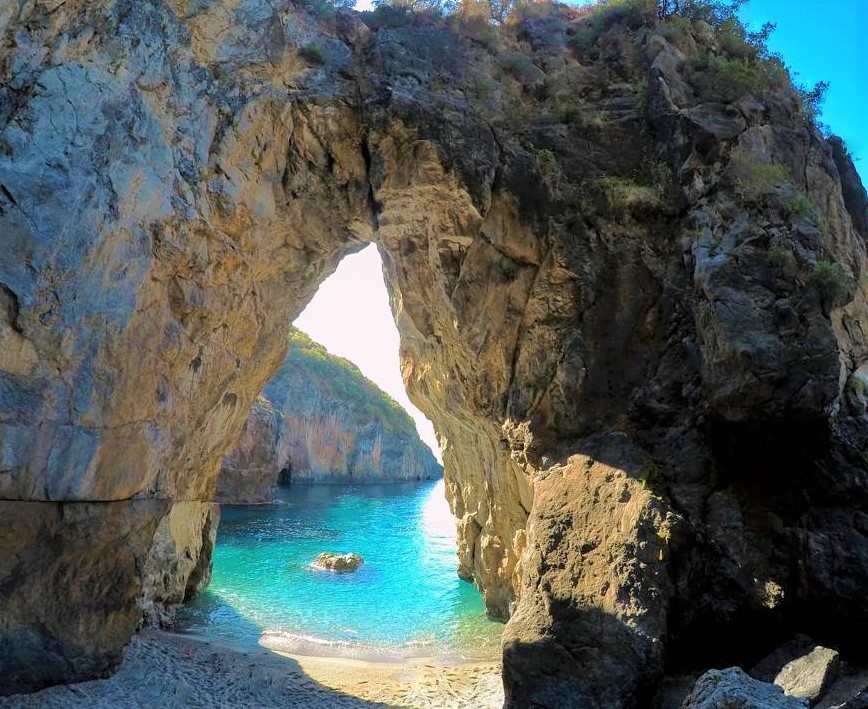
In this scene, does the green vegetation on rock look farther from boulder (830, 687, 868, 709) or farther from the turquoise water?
boulder (830, 687, 868, 709)

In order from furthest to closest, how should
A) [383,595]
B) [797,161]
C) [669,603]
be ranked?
[383,595] → [797,161] → [669,603]

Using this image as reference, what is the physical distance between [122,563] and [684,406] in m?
9.62

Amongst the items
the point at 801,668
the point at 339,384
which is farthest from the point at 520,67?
the point at 339,384

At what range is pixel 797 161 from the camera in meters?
12.2

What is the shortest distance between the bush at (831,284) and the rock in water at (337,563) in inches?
711

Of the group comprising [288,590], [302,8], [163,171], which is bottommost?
[288,590]

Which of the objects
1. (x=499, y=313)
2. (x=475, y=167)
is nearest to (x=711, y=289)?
(x=499, y=313)

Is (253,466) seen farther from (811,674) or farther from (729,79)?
(811,674)

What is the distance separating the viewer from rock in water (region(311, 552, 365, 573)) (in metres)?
22.4

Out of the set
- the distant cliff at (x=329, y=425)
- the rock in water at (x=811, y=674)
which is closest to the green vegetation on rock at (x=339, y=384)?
the distant cliff at (x=329, y=425)

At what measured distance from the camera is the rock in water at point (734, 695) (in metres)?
5.29

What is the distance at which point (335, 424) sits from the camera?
7044 centimetres

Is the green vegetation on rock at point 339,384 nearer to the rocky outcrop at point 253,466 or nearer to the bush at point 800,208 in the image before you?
the rocky outcrop at point 253,466

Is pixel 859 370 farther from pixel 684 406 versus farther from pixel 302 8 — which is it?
pixel 302 8
